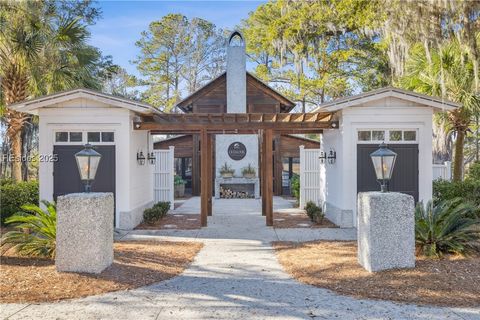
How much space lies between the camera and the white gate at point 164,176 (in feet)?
51.0

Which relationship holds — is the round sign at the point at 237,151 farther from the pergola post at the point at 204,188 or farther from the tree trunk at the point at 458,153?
the tree trunk at the point at 458,153

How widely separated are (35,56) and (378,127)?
32.9ft

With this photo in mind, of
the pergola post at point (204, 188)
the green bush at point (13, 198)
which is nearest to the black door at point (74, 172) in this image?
the green bush at point (13, 198)

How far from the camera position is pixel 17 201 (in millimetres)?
11172

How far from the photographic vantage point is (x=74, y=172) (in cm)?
1080

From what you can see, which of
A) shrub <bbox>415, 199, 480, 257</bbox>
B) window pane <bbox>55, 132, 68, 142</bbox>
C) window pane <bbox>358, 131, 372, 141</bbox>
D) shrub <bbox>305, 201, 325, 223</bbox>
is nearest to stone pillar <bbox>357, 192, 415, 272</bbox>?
shrub <bbox>415, 199, 480, 257</bbox>

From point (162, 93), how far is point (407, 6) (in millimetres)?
23555

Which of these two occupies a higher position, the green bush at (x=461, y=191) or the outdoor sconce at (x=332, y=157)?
the outdoor sconce at (x=332, y=157)

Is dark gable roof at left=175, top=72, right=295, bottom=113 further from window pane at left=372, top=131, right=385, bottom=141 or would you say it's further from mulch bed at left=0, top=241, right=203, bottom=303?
mulch bed at left=0, top=241, right=203, bottom=303

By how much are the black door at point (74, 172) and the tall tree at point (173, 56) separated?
18993 millimetres

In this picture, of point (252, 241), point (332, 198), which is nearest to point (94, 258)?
point (252, 241)

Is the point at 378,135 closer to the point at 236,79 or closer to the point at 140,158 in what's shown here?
the point at 140,158

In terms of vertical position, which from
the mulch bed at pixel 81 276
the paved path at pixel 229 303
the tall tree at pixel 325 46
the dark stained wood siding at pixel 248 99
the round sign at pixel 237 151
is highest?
the tall tree at pixel 325 46

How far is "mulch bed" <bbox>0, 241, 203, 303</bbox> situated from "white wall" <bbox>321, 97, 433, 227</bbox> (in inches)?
191
